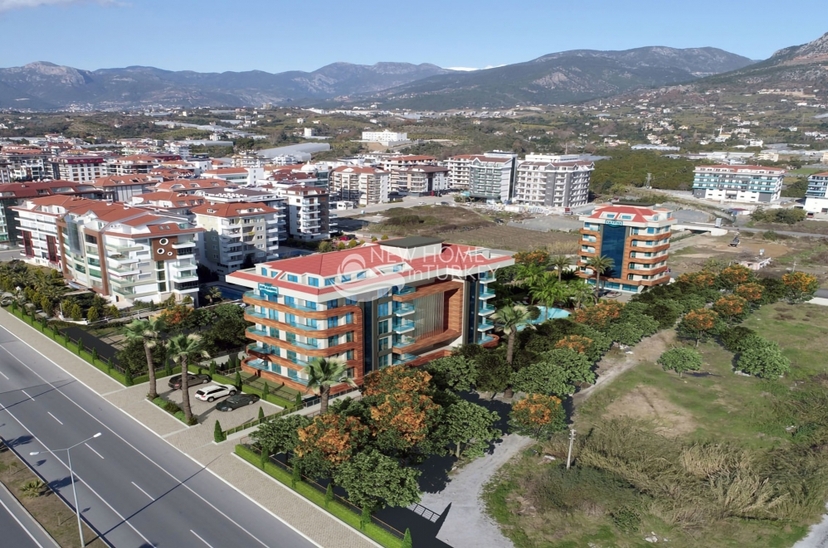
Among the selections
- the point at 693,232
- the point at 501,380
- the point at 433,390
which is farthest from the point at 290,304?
the point at 693,232

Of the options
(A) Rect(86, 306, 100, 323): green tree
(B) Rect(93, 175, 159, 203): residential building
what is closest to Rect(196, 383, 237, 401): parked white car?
(A) Rect(86, 306, 100, 323): green tree

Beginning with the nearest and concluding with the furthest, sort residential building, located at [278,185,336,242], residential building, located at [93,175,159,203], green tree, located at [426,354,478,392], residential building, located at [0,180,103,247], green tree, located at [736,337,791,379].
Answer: green tree, located at [426,354,478,392] → green tree, located at [736,337,791,379] → residential building, located at [0,180,103,247] → residential building, located at [278,185,336,242] → residential building, located at [93,175,159,203]

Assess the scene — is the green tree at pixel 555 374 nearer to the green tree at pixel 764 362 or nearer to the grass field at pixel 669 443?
the grass field at pixel 669 443

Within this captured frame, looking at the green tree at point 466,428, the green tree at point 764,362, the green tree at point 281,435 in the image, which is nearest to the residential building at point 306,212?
the green tree at point 281,435

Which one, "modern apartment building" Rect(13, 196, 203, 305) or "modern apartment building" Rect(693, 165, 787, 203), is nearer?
"modern apartment building" Rect(13, 196, 203, 305)

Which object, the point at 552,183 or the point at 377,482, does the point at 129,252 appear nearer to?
the point at 377,482

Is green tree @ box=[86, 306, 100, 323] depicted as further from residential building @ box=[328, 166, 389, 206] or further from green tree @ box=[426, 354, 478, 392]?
residential building @ box=[328, 166, 389, 206]

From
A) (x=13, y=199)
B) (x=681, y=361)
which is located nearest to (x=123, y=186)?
(x=13, y=199)
